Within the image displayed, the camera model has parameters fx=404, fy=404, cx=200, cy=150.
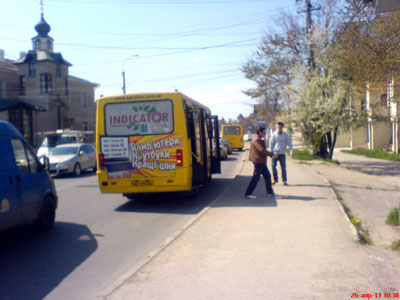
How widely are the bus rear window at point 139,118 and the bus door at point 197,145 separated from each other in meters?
0.67

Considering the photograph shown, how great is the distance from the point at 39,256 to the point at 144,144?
396 cm

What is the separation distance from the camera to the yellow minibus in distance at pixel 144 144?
9242 millimetres

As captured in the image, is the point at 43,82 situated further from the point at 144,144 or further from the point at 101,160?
the point at 144,144

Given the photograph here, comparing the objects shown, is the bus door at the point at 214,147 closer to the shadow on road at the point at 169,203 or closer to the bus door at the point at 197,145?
the shadow on road at the point at 169,203

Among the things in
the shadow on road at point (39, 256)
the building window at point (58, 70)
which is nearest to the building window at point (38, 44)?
the building window at point (58, 70)

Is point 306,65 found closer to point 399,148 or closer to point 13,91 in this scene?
point 399,148

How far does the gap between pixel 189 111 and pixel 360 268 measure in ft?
19.2

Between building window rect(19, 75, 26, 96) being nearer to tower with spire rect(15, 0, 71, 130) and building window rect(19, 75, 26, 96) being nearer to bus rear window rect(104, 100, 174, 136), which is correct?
tower with spire rect(15, 0, 71, 130)

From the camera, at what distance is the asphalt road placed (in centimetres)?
477

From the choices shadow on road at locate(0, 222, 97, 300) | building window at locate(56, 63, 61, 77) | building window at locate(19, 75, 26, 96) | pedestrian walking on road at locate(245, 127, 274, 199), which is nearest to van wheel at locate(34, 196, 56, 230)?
shadow on road at locate(0, 222, 97, 300)

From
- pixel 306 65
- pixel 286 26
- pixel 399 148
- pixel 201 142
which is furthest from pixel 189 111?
pixel 399 148

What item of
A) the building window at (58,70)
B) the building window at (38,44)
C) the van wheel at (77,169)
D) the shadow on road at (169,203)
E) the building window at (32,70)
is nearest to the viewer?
the shadow on road at (169,203)

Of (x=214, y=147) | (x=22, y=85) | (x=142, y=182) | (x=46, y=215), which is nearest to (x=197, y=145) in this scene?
(x=142, y=182)

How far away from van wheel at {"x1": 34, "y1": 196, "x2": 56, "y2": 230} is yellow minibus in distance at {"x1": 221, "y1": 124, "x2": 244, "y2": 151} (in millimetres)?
31579
